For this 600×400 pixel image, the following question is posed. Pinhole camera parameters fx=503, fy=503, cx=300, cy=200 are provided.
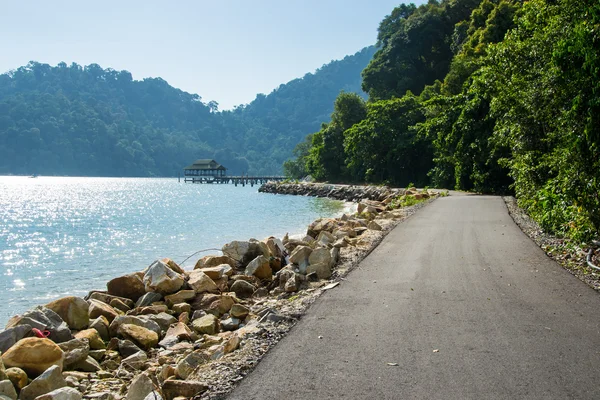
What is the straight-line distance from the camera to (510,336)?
571cm

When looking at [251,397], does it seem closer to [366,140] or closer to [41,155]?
[366,140]

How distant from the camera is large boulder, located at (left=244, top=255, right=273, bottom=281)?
11.3m

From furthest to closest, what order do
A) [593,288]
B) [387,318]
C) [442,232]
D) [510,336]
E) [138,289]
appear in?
[442,232]
[138,289]
[593,288]
[387,318]
[510,336]

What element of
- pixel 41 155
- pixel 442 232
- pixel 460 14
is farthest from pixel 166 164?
pixel 442 232

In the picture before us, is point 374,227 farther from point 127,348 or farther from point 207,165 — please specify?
point 207,165

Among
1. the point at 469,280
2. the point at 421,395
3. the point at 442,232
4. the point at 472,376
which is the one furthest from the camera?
the point at 442,232

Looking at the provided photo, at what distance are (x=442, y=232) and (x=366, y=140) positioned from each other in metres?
39.8

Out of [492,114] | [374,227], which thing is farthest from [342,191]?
[374,227]

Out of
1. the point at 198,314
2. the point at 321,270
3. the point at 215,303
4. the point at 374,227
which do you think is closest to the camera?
the point at 198,314

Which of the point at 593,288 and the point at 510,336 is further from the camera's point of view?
the point at 593,288

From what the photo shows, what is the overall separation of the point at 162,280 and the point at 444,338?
6107mm

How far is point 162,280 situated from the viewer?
32.7 ft


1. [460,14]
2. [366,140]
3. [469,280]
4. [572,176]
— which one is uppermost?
[460,14]

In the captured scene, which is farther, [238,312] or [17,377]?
[238,312]
